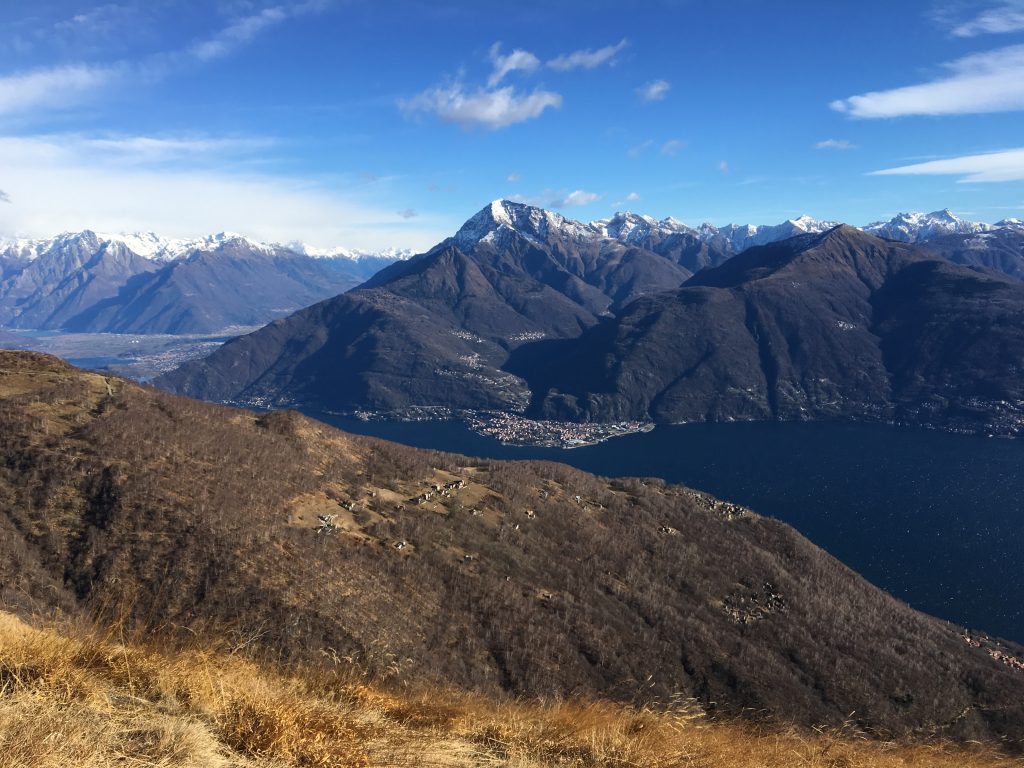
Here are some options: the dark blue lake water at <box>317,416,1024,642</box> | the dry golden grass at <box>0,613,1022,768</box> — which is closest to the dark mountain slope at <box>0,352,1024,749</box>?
the dry golden grass at <box>0,613,1022,768</box>

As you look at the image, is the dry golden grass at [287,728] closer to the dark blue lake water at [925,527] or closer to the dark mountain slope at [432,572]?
the dark mountain slope at [432,572]

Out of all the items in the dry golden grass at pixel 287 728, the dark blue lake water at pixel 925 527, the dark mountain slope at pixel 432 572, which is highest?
the dry golden grass at pixel 287 728

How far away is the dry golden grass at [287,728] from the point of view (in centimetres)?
775

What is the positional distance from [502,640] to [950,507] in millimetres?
168797

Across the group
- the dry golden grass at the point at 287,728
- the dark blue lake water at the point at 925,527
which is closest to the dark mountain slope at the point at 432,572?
the dry golden grass at the point at 287,728

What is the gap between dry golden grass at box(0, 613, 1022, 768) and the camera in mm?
7754

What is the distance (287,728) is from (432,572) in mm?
51800

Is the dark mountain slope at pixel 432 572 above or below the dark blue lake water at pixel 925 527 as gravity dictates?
above

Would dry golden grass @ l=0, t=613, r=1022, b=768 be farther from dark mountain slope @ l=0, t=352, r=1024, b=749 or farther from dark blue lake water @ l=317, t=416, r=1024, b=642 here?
dark blue lake water @ l=317, t=416, r=1024, b=642

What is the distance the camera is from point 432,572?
191 feet

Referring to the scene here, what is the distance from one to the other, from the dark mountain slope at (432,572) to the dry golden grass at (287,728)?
69.9 feet

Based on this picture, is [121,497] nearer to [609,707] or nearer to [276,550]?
[276,550]

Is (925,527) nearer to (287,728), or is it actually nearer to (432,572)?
(432,572)

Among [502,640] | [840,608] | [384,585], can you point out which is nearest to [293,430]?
[384,585]
